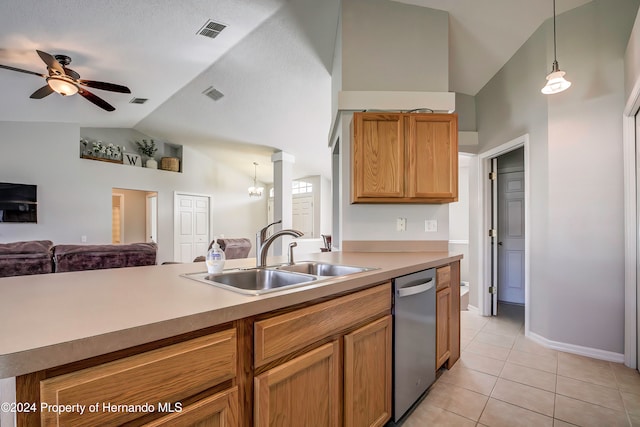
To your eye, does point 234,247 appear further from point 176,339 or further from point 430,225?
point 176,339

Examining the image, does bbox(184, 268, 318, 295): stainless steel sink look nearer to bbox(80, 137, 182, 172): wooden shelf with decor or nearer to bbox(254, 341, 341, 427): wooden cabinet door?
bbox(254, 341, 341, 427): wooden cabinet door

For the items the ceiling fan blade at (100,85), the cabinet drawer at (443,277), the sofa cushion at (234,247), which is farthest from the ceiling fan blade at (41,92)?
the cabinet drawer at (443,277)

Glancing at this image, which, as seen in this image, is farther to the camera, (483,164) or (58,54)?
(483,164)

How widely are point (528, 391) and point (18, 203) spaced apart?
22.4ft

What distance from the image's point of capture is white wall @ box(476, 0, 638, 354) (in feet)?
7.61

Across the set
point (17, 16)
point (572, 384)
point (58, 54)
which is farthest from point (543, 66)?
point (58, 54)

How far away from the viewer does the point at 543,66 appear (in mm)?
2625

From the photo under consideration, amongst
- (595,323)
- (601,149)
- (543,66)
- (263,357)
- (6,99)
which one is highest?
(6,99)

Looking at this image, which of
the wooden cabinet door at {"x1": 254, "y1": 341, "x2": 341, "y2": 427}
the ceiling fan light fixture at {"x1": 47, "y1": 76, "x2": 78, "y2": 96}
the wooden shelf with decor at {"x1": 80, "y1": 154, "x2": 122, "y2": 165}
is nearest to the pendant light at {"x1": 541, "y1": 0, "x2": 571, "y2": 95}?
the wooden cabinet door at {"x1": 254, "y1": 341, "x2": 341, "y2": 427}

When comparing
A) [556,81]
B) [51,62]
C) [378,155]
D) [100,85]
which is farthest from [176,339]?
[100,85]

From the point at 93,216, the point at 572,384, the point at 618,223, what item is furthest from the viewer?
the point at 93,216

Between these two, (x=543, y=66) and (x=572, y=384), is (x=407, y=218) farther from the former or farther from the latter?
(x=543, y=66)

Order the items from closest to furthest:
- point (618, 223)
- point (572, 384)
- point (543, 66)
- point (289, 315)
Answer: point (289, 315) < point (572, 384) < point (618, 223) < point (543, 66)

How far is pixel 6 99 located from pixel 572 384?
272 inches
